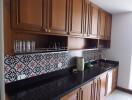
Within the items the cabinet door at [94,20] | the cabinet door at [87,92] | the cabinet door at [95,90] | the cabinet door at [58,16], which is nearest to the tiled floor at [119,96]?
the cabinet door at [95,90]

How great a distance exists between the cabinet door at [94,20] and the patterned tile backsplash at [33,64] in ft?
2.33

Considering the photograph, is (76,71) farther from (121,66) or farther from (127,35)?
(127,35)

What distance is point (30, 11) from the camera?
4.45 feet

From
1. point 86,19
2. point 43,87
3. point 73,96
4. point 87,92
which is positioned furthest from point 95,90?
point 86,19

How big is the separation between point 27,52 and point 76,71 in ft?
4.54

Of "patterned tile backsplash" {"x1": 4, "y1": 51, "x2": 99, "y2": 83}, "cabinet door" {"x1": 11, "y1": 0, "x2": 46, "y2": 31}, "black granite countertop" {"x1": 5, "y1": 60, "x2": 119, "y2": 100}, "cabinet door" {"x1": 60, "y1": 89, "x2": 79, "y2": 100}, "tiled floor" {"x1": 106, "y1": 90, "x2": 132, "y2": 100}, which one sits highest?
"cabinet door" {"x1": 11, "y1": 0, "x2": 46, "y2": 31}

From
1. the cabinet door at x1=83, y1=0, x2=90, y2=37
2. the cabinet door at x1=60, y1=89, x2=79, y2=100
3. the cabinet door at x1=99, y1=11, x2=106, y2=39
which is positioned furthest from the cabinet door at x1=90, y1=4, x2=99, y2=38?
the cabinet door at x1=60, y1=89, x2=79, y2=100

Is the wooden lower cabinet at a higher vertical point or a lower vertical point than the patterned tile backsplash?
lower

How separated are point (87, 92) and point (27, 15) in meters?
1.58

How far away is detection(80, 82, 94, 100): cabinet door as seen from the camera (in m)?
1.93

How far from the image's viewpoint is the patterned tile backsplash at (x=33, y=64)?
156cm

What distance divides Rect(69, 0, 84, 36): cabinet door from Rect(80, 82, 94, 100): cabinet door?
94 cm

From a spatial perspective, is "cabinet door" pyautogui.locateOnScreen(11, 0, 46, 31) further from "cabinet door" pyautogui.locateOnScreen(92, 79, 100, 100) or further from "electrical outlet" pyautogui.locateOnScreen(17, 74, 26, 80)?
"cabinet door" pyautogui.locateOnScreen(92, 79, 100, 100)

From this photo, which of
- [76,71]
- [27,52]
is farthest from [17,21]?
[76,71]
